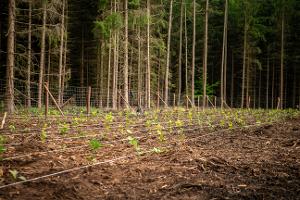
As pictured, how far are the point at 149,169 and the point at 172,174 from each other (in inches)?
15.2

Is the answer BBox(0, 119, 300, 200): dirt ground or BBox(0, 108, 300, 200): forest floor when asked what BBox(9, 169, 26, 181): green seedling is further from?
BBox(0, 119, 300, 200): dirt ground

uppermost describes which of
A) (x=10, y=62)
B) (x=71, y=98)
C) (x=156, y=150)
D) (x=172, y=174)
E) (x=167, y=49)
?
(x=167, y=49)

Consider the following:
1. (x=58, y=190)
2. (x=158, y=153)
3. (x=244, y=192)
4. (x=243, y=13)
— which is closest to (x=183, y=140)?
(x=158, y=153)

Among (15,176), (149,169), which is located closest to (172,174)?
(149,169)

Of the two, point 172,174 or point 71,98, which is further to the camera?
point 71,98

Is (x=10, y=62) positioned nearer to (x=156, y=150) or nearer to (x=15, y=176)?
(x=156, y=150)

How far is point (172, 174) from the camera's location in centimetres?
441

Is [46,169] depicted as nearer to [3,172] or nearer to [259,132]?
[3,172]

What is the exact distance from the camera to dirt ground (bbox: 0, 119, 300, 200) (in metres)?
3.61

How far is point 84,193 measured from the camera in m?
3.64

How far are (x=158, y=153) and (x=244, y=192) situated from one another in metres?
2.26

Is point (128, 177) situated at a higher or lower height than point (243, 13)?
lower

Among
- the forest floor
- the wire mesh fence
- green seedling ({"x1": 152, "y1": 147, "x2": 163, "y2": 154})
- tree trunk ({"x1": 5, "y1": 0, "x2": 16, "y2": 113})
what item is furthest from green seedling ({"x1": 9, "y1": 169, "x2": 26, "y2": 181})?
the wire mesh fence

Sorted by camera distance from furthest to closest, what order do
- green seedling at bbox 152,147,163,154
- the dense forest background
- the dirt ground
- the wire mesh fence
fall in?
the dense forest background
the wire mesh fence
green seedling at bbox 152,147,163,154
the dirt ground
